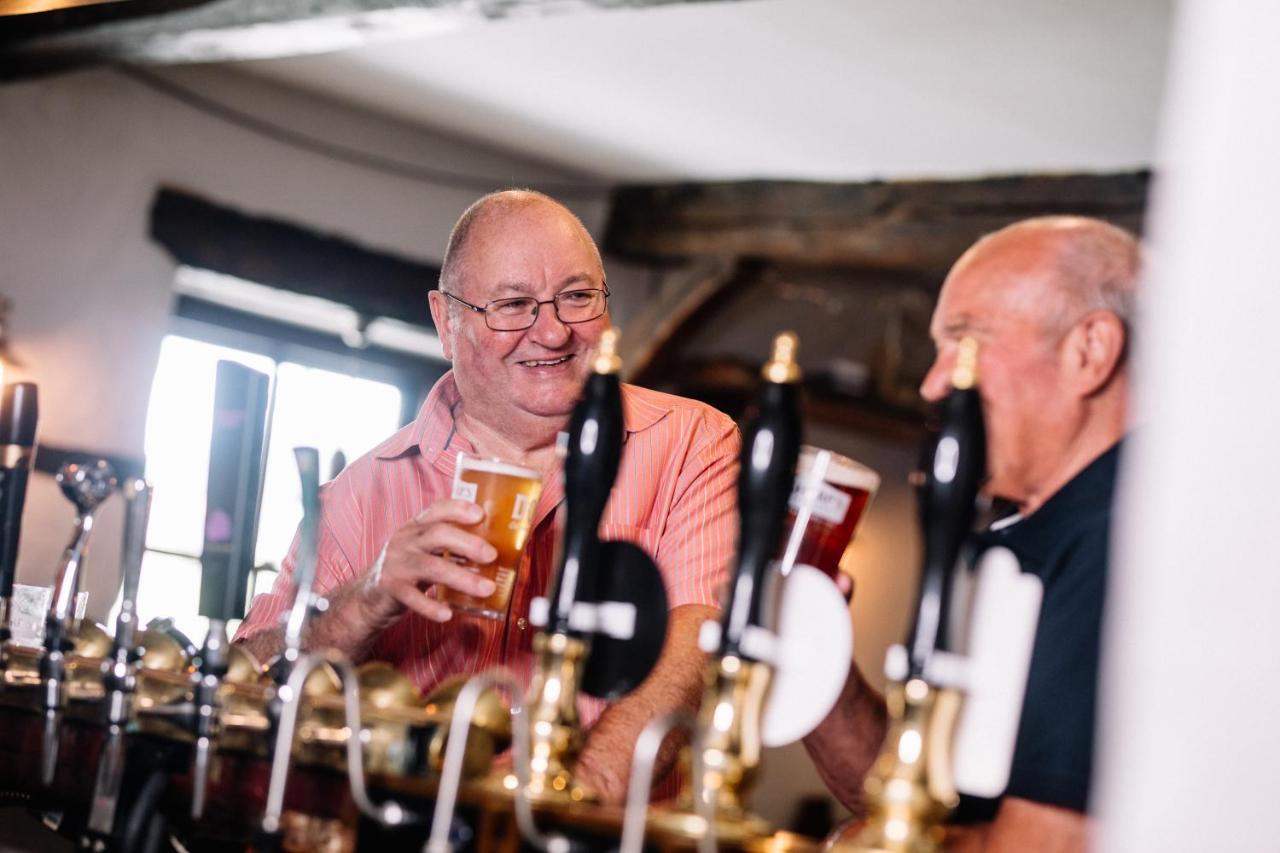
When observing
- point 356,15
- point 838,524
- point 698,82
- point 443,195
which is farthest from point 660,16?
point 838,524

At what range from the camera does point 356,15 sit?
13.3 feet

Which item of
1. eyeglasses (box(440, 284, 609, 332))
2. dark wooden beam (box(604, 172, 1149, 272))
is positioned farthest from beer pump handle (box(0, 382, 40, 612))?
dark wooden beam (box(604, 172, 1149, 272))

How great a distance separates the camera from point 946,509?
1.03 meters

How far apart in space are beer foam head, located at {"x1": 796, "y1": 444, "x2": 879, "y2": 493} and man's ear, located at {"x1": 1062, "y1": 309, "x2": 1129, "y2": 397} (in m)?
0.39

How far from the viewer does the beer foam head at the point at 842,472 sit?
4.25 ft

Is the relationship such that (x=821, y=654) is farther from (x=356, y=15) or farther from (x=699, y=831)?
(x=356, y=15)

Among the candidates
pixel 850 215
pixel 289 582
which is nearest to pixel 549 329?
pixel 289 582

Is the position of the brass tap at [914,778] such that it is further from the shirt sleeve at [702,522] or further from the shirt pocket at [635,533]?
the shirt pocket at [635,533]

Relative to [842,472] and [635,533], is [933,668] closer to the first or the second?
[842,472]

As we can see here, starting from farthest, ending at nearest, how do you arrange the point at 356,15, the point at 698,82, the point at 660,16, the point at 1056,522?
the point at 698,82, the point at 660,16, the point at 356,15, the point at 1056,522

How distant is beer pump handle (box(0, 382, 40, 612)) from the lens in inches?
70.6

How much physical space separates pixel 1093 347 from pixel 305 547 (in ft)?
2.88

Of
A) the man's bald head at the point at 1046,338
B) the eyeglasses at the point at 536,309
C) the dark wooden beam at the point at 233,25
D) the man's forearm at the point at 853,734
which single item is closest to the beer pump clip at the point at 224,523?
the man's forearm at the point at 853,734

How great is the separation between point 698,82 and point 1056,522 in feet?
14.5
